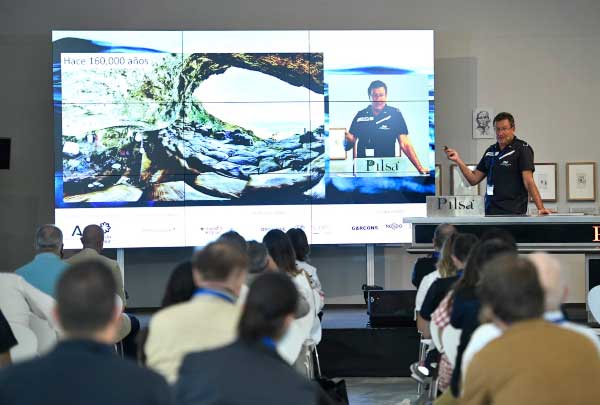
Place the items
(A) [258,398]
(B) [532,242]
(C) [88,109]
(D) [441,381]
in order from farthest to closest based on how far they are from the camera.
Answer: (C) [88,109] → (B) [532,242] → (D) [441,381] → (A) [258,398]

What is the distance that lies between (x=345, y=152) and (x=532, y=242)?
2.57 meters

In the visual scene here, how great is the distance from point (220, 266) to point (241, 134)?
20.9ft

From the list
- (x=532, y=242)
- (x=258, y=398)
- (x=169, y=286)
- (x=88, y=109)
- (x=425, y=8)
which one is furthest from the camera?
(x=425, y=8)

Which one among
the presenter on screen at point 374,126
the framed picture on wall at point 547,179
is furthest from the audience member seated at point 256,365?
the framed picture on wall at point 547,179

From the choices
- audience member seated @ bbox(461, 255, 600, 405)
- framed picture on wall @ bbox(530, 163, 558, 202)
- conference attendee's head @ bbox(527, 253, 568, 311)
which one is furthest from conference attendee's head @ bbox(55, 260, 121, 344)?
framed picture on wall @ bbox(530, 163, 558, 202)

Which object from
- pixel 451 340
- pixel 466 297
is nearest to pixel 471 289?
pixel 466 297

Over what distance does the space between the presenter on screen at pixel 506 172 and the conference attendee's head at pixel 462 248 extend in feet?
9.84

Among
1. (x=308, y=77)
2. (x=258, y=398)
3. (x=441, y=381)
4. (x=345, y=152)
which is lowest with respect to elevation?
(x=441, y=381)

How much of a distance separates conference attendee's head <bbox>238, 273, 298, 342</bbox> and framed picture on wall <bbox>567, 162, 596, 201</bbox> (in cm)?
804

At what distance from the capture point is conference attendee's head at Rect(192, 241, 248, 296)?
9.68 ft

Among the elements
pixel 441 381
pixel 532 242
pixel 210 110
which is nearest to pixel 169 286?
pixel 441 381

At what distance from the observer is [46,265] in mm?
5242

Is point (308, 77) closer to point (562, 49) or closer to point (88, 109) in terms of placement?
point (88, 109)

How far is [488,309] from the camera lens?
2.64 m
